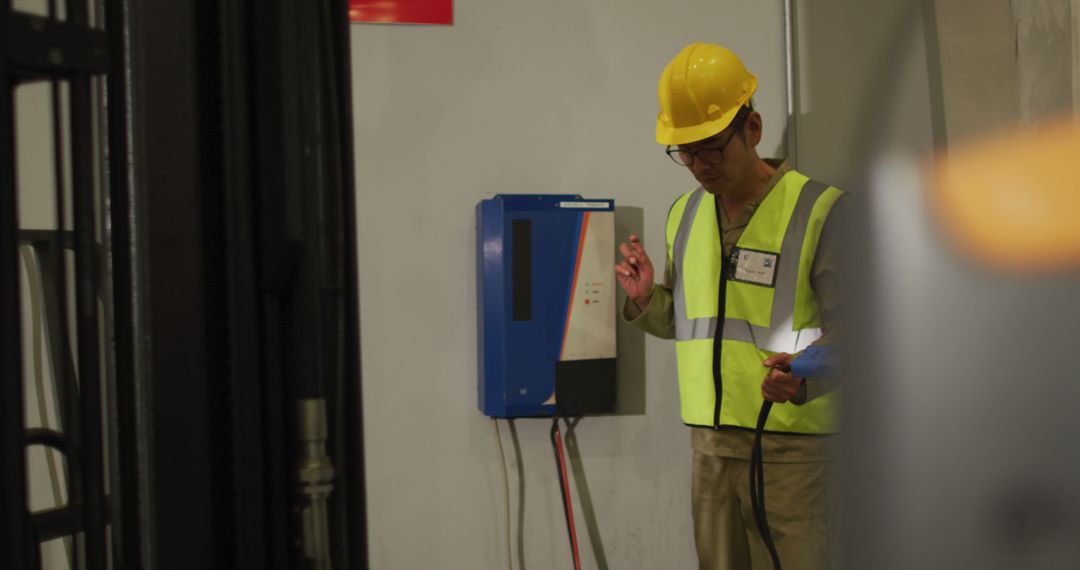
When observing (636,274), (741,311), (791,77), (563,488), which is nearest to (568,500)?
(563,488)

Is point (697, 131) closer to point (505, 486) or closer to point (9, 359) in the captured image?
point (505, 486)

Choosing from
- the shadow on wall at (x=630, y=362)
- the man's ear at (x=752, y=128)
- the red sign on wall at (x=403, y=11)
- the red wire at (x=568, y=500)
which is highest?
the red sign on wall at (x=403, y=11)

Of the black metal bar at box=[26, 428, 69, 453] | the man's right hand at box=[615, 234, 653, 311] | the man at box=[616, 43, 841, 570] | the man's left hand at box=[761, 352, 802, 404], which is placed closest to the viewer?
the black metal bar at box=[26, 428, 69, 453]

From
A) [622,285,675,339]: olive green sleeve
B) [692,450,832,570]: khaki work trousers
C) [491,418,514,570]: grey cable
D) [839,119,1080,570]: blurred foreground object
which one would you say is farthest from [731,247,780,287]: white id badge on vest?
[839,119,1080,570]: blurred foreground object

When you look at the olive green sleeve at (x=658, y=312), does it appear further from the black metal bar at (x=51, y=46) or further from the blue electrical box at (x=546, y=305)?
the black metal bar at (x=51, y=46)

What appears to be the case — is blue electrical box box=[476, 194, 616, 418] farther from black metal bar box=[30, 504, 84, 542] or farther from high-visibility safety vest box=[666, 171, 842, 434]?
black metal bar box=[30, 504, 84, 542]

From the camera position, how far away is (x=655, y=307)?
229 centimetres

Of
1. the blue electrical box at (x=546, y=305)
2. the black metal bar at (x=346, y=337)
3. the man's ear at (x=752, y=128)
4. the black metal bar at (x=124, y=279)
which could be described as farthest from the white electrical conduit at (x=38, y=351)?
the man's ear at (x=752, y=128)

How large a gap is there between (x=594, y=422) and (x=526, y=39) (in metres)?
1.24

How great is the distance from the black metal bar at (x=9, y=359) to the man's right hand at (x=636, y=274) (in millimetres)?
1698

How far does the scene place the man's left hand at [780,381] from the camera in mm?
1849

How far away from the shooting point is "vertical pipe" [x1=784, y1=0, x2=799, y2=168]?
8.80 feet

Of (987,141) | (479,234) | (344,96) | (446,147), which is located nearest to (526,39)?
(446,147)

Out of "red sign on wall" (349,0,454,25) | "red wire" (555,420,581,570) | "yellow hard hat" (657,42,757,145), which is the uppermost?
"red sign on wall" (349,0,454,25)
